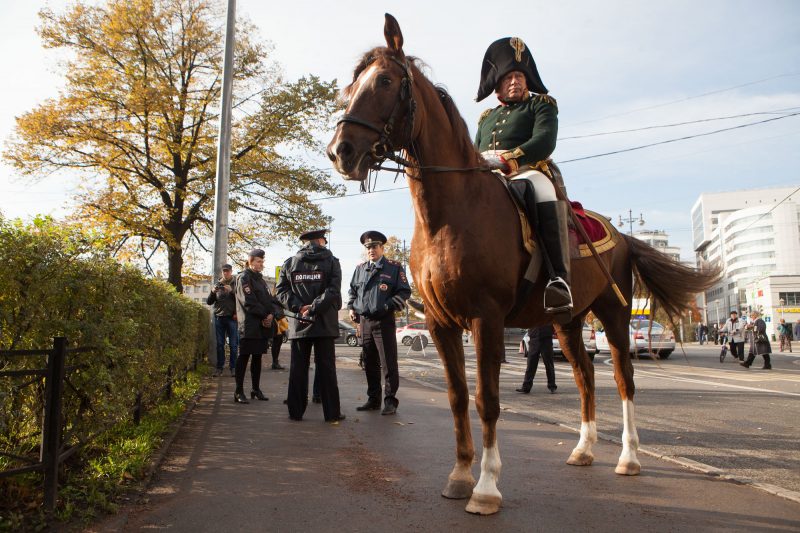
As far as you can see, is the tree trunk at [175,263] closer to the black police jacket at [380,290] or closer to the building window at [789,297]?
the black police jacket at [380,290]

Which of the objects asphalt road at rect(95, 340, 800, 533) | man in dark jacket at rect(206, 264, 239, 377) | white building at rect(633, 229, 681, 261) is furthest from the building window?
asphalt road at rect(95, 340, 800, 533)

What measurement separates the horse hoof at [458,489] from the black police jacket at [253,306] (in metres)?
5.23

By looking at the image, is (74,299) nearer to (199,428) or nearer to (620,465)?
(199,428)

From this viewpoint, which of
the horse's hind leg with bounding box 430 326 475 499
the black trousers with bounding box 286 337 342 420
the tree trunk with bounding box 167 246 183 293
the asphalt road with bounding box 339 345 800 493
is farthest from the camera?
the tree trunk with bounding box 167 246 183 293

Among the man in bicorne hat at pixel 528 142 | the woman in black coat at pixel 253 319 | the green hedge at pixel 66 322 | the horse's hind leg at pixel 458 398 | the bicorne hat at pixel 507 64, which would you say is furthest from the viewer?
the woman in black coat at pixel 253 319

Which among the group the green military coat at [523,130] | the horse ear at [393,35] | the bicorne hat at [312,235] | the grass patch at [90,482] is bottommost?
the grass patch at [90,482]

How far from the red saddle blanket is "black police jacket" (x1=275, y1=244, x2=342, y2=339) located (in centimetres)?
312

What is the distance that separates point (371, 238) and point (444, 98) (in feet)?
13.7

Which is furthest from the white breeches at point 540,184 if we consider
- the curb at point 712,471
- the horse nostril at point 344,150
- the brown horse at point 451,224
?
the curb at point 712,471

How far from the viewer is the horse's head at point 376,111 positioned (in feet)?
11.6

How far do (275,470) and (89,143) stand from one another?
749 inches

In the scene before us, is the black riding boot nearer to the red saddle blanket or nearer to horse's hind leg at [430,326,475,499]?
horse's hind leg at [430,326,475,499]

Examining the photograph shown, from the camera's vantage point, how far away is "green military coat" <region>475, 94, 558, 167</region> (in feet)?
14.8

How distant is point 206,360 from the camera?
48.8 ft
